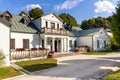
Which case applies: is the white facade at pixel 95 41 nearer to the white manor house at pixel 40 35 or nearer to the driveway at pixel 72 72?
the white manor house at pixel 40 35

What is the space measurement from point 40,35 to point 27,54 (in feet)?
21.2

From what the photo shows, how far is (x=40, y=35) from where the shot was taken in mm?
30156

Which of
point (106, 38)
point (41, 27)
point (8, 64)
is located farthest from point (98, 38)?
point (8, 64)

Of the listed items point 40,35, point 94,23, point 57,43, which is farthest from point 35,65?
point 94,23

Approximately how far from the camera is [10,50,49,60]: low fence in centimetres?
2239

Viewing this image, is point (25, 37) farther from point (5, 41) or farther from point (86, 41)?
point (86, 41)

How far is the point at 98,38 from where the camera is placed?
41.3 meters

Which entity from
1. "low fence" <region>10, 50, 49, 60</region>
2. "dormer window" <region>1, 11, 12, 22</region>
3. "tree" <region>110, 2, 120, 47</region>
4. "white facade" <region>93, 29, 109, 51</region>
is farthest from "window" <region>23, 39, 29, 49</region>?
"white facade" <region>93, 29, 109, 51</region>

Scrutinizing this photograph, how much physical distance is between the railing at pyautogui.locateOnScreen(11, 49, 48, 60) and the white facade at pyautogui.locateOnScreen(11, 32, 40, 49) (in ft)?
10.2

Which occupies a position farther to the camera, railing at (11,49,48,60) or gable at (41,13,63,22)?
gable at (41,13,63,22)

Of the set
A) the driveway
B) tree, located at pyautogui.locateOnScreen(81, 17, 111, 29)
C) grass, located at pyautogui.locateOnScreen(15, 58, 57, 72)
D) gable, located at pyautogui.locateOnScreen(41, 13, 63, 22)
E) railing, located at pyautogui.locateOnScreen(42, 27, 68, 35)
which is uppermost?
tree, located at pyautogui.locateOnScreen(81, 17, 111, 29)

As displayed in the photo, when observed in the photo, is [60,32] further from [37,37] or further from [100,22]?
[100,22]

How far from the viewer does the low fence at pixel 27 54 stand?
22.4m

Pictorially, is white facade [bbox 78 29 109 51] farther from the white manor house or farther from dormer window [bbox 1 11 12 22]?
dormer window [bbox 1 11 12 22]
